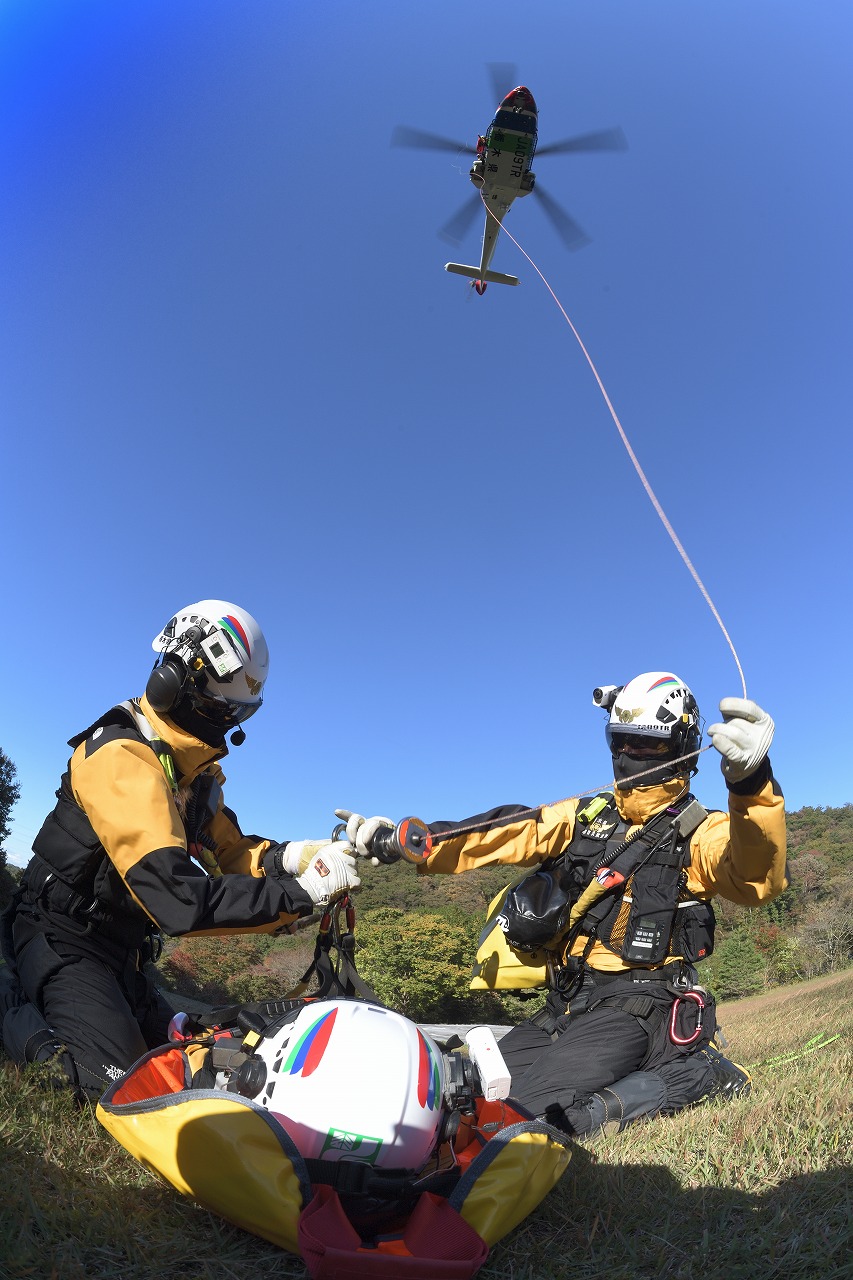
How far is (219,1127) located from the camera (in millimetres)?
2328

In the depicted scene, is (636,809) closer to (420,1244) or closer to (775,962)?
(420,1244)

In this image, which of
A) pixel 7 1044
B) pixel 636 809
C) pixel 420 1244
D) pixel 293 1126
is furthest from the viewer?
pixel 636 809

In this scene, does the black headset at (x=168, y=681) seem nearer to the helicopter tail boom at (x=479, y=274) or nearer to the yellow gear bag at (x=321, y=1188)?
the yellow gear bag at (x=321, y=1188)

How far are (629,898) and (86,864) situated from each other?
3.39m

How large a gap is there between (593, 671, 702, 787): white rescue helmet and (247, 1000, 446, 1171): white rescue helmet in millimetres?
2957

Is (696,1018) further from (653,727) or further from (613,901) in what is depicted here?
(653,727)

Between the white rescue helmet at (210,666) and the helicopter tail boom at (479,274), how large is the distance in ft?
64.1

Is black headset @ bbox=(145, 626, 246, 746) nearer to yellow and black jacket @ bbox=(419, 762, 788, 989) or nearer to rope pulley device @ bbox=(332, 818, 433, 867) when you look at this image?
rope pulley device @ bbox=(332, 818, 433, 867)

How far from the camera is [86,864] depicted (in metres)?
3.97

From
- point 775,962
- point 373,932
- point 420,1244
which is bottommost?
point 775,962

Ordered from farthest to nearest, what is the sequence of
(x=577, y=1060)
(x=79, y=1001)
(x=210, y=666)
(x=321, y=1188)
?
(x=577, y=1060) < (x=210, y=666) < (x=79, y=1001) < (x=321, y=1188)

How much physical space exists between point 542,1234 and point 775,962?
88.3ft

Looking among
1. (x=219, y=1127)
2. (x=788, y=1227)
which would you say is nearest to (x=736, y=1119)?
(x=788, y=1227)

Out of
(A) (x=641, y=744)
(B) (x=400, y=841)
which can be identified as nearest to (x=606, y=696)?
(A) (x=641, y=744)
